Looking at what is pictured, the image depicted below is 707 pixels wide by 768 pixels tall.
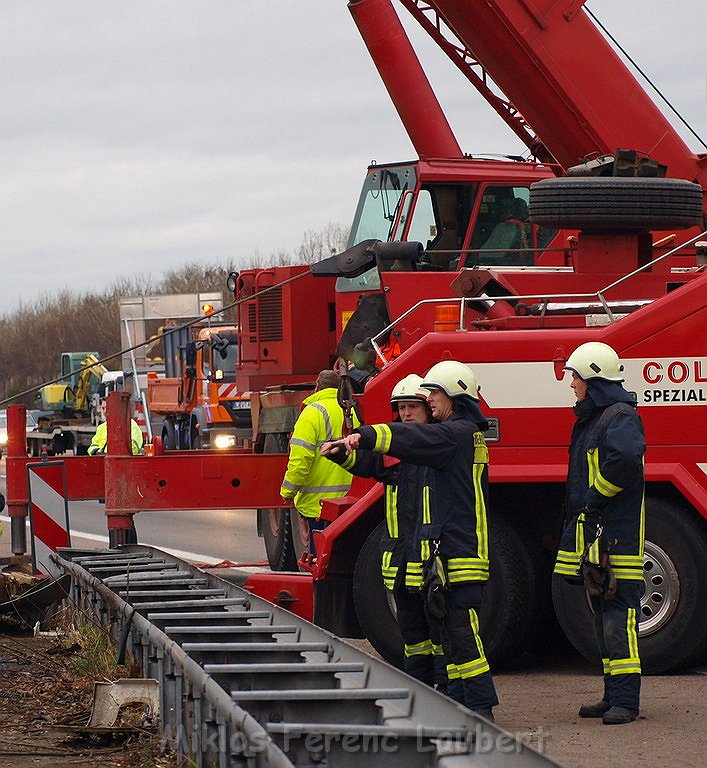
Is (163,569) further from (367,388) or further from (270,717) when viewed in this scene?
(270,717)

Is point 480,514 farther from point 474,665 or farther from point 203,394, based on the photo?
point 203,394

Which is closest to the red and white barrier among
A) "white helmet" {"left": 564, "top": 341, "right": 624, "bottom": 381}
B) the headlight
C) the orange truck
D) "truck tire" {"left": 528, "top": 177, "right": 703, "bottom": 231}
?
"truck tire" {"left": 528, "top": 177, "right": 703, "bottom": 231}

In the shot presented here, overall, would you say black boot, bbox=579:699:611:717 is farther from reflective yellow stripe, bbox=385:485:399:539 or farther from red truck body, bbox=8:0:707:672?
reflective yellow stripe, bbox=385:485:399:539

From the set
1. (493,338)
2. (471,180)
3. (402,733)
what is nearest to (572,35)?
(471,180)

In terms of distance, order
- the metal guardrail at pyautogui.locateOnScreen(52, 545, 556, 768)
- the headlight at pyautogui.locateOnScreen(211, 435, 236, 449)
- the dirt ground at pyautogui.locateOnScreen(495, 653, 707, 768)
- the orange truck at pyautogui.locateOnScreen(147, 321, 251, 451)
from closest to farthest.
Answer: the metal guardrail at pyautogui.locateOnScreen(52, 545, 556, 768) → the dirt ground at pyautogui.locateOnScreen(495, 653, 707, 768) → the headlight at pyautogui.locateOnScreen(211, 435, 236, 449) → the orange truck at pyautogui.locateOnScreen(147, 321, 251, 451)

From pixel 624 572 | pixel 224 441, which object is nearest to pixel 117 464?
pixel 624 572

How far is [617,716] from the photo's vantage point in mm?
7375

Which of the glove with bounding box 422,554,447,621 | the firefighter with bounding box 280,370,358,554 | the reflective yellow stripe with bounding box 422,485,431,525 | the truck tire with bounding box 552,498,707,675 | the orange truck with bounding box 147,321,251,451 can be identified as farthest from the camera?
the orange truck with bounding box 147,321,251,451

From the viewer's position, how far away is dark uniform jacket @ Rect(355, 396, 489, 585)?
6980 mm

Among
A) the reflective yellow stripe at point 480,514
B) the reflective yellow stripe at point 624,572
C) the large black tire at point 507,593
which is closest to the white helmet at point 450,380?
the reflective yellow stripe at point 480,514

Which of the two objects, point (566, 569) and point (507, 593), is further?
point (507, 593)

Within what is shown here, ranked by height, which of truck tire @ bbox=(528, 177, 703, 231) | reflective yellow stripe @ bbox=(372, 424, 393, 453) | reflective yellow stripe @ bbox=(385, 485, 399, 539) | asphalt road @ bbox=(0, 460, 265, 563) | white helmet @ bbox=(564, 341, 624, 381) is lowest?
asphalt road @ bbox=(0, 460, 265, 563)

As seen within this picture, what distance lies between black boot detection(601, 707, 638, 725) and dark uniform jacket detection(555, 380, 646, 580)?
0.66m

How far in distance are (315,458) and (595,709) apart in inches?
151
